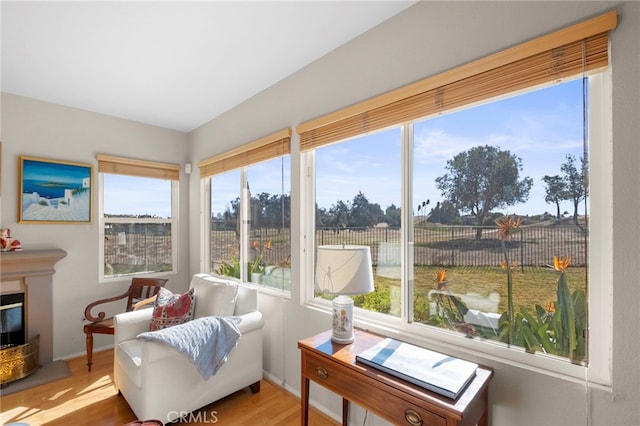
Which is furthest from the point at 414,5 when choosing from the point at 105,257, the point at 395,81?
the point at 105,257

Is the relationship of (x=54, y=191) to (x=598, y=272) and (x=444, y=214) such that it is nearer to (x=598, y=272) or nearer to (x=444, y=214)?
(x=444, y=214)

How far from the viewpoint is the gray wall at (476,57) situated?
1.11 m

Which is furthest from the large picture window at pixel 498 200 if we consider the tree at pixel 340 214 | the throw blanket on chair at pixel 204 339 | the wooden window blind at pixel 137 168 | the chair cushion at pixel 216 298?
the wooden window blind at pixel 137 168

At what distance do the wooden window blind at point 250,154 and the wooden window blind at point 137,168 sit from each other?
44cm

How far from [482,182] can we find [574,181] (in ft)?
1.19

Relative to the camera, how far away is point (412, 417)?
123 centimetres

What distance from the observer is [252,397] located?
234 centimetres

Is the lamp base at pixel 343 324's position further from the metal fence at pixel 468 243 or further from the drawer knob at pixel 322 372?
the metal fence at pixel 468 243

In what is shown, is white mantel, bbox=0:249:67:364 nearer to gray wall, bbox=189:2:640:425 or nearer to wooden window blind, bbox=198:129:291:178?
wooden window blind, bbox=198:129:291:178

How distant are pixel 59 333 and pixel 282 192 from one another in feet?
8.82

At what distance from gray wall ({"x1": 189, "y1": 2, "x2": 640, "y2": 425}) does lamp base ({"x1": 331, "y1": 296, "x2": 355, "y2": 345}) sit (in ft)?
1.47

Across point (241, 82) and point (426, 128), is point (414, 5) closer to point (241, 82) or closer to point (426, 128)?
point (426, 128)

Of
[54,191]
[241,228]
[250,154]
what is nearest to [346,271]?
[250,154]

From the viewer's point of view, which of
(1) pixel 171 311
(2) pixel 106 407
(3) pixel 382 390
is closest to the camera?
(3) pixel 382 390
